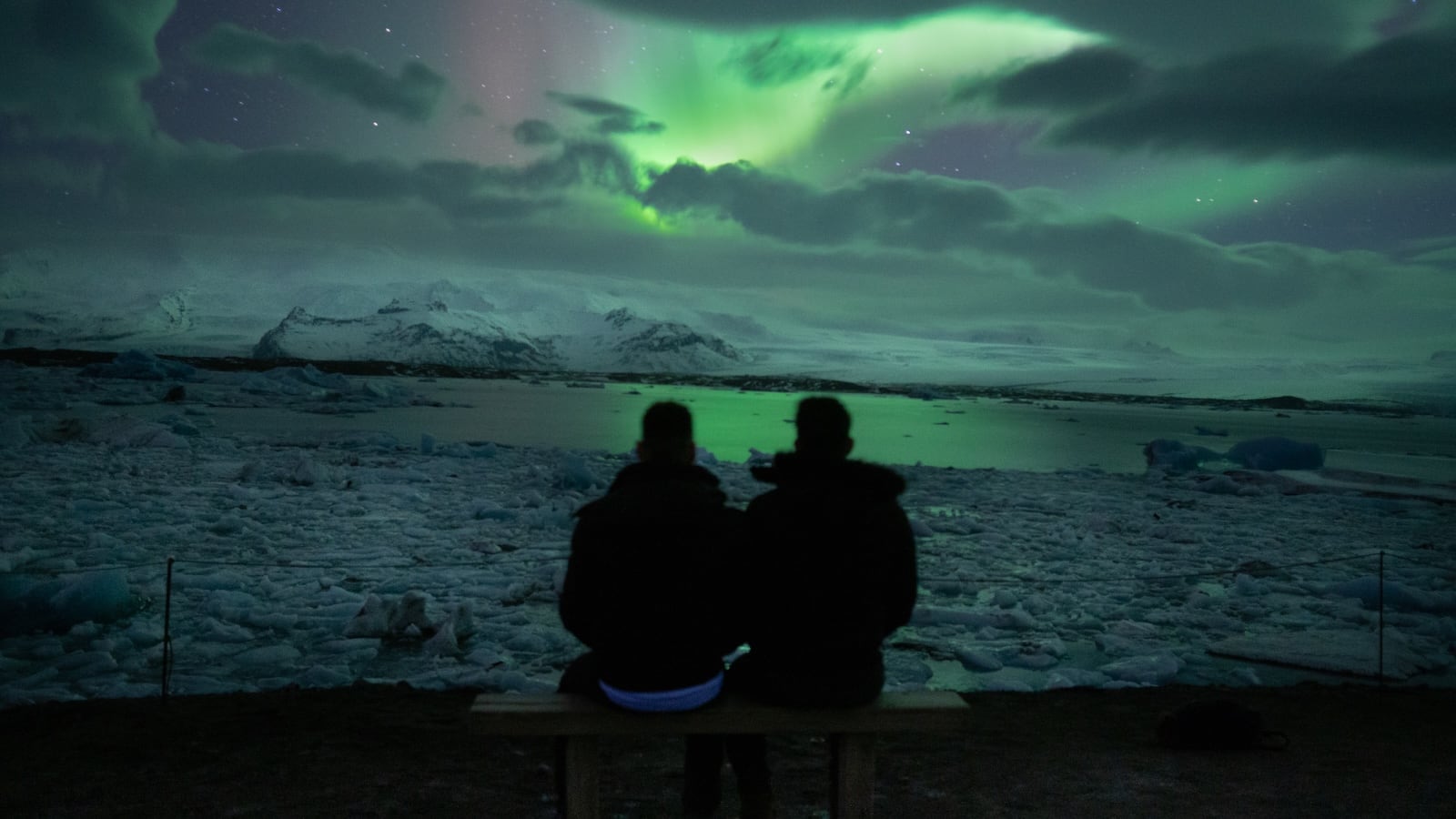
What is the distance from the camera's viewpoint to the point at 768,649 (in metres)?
2.80

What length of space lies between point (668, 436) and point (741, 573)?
439 mm

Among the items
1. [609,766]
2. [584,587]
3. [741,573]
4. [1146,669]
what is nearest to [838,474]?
[741,573]

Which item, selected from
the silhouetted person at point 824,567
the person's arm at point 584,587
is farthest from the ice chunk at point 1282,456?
the person's arm at point 584,587

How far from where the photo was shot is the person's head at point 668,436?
2674 millimetres

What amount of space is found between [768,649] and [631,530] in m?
0.60

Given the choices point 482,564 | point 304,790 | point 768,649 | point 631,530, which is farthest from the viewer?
point 482,564

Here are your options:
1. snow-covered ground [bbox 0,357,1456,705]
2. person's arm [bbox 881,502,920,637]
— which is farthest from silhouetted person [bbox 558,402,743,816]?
snow-covered ground [bbox 0,357,1456,705]

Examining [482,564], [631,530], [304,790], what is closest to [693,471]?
[631,530]

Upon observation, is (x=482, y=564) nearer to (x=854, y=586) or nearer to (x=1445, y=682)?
(x=854, y=586)

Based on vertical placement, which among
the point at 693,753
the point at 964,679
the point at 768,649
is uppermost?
the point at 768,649

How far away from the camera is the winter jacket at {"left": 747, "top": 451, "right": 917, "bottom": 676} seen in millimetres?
2648

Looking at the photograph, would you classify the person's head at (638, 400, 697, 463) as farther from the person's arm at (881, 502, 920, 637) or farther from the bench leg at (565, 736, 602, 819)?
the bench leg at (565, 736, 602, 819)

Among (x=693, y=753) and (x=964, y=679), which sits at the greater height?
(x=693, y=753)

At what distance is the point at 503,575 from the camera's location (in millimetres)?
8406
